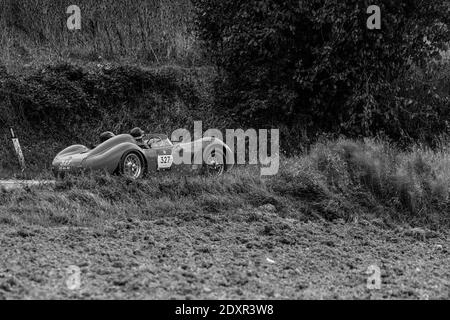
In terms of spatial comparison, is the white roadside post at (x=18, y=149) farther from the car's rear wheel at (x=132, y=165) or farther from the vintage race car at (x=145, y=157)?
the car's rear wheel at (x=132, y=165)

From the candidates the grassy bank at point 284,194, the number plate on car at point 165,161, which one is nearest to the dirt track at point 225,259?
the grassy bank at point 284,194

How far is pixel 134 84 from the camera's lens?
63.0 feet

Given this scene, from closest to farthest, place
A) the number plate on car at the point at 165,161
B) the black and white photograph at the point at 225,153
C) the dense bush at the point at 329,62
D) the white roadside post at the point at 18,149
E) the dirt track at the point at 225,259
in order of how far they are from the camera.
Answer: the dirt track at the point at 225,259 < the black and white photograph at the point at 225,153 < the number plate on car at the point at 165,161 < the white roadside post at the point at 18,149 < the dense bush at the point at 329,62

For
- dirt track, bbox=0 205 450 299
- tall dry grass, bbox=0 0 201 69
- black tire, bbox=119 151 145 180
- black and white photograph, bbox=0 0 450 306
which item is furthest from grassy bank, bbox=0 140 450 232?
tall dry grass, bbox=0 0 201 69

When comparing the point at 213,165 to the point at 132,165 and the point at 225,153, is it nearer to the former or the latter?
the point at 225,153

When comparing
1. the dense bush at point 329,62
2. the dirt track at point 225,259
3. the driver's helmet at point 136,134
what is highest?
the dense bush at point 329,62

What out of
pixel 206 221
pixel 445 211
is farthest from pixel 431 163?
pixel 206 221

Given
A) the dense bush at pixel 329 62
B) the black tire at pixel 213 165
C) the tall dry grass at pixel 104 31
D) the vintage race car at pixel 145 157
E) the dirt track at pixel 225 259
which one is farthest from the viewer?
the tall dry grass at pixel 104 31

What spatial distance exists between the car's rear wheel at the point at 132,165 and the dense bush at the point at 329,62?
5.27m

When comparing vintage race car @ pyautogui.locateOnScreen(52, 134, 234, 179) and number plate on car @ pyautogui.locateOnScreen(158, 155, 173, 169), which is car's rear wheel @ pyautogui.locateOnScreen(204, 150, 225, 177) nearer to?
vintage race car @ pyautogui.locateOnScreen(52, 134, 234, 179)

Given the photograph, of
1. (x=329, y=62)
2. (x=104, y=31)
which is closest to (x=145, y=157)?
(x=329, y=62)

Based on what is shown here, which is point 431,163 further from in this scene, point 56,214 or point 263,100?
point 56,214

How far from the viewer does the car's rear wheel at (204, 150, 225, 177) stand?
44.3 ft

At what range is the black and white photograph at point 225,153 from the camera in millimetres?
7934
